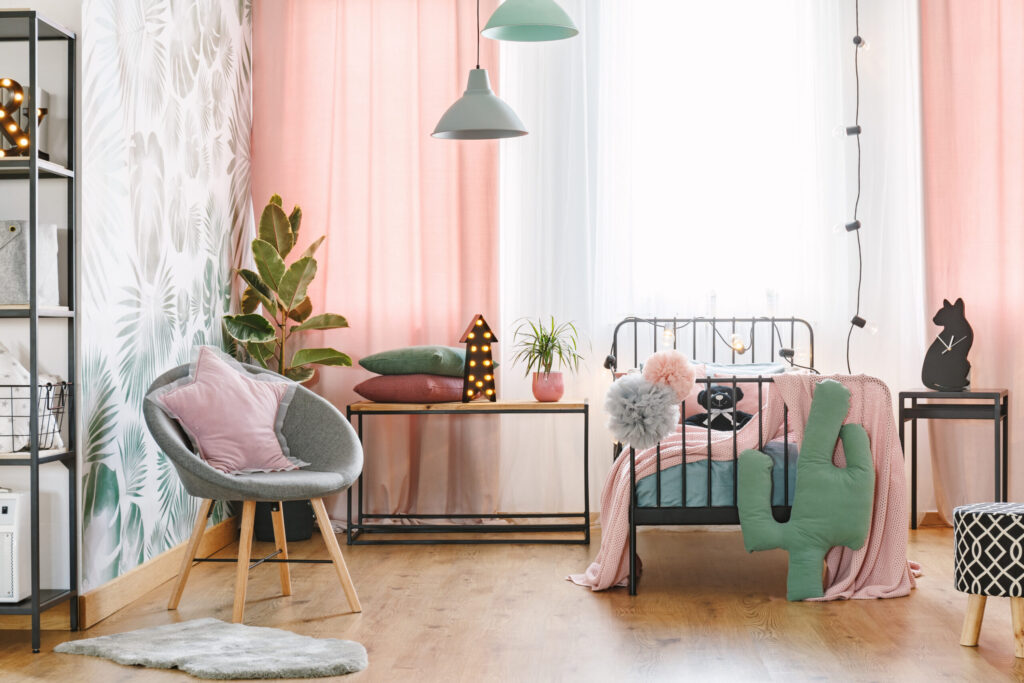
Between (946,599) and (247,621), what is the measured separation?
2299 mm

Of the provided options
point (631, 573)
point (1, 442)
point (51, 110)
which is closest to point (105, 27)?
point (51, 110)

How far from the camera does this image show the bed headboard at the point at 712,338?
4.74 m

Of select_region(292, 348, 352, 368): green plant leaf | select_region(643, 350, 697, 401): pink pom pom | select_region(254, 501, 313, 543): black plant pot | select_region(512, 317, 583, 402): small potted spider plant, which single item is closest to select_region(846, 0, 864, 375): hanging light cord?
select_region(512, 317, 583, 402): small potted spider plant

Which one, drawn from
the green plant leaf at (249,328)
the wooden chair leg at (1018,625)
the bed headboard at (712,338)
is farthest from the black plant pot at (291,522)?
the wooden chair leg at (1018,625)

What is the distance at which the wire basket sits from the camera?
2.91 m

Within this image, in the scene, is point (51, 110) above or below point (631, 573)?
above

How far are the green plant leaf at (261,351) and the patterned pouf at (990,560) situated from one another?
9.35ft

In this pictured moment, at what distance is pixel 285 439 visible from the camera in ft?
11.8

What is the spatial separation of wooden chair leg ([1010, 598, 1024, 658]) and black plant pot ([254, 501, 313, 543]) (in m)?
2.92

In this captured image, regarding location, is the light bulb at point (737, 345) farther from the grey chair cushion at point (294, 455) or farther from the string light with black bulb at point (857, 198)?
the grey chair cushion at point (294, 455)

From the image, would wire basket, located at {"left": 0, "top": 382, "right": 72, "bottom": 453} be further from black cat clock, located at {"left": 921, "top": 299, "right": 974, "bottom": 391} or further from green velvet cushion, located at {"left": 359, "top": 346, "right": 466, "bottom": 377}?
black cat clock, located at {"left": 921, "top": 299, "right": 974, "bottom": 391}

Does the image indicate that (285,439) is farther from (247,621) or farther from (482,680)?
(482,680)

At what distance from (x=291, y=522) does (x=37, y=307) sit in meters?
1.91

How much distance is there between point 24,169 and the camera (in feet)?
9.74
